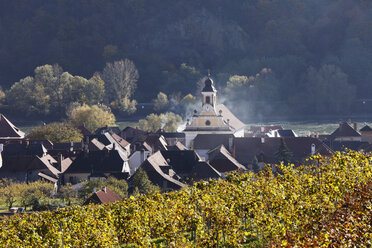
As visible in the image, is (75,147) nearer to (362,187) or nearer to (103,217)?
(103,217)

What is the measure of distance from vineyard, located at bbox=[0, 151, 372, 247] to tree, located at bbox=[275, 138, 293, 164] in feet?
122

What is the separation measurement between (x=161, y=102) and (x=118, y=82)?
31.7ft

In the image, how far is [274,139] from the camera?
252ft

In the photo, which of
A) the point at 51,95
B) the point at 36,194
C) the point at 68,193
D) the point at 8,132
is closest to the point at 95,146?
the point at 8,132

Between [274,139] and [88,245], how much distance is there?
5178 centimetres

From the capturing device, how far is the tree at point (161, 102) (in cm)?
15975

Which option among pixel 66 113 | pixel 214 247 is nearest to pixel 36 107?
pixel 66 113

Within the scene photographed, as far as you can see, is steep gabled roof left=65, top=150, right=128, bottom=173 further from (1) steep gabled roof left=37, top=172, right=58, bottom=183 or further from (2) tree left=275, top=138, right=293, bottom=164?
(2) tree left=275, top=138, right=293, bottom=164

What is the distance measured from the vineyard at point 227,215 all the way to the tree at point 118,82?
415 feet

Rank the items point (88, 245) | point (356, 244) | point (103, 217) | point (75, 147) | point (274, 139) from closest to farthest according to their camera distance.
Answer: point (356, 244), point (88, 245), point (103, 217), point (274, 139), point (75, 147)

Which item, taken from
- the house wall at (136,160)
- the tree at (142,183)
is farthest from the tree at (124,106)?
the tree at (142,183)

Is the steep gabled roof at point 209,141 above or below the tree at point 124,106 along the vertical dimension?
below

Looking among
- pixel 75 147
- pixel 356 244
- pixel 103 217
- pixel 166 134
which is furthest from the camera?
pixel 166 134

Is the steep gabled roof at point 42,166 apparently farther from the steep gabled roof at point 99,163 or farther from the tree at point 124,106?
the tree at point 124,106
